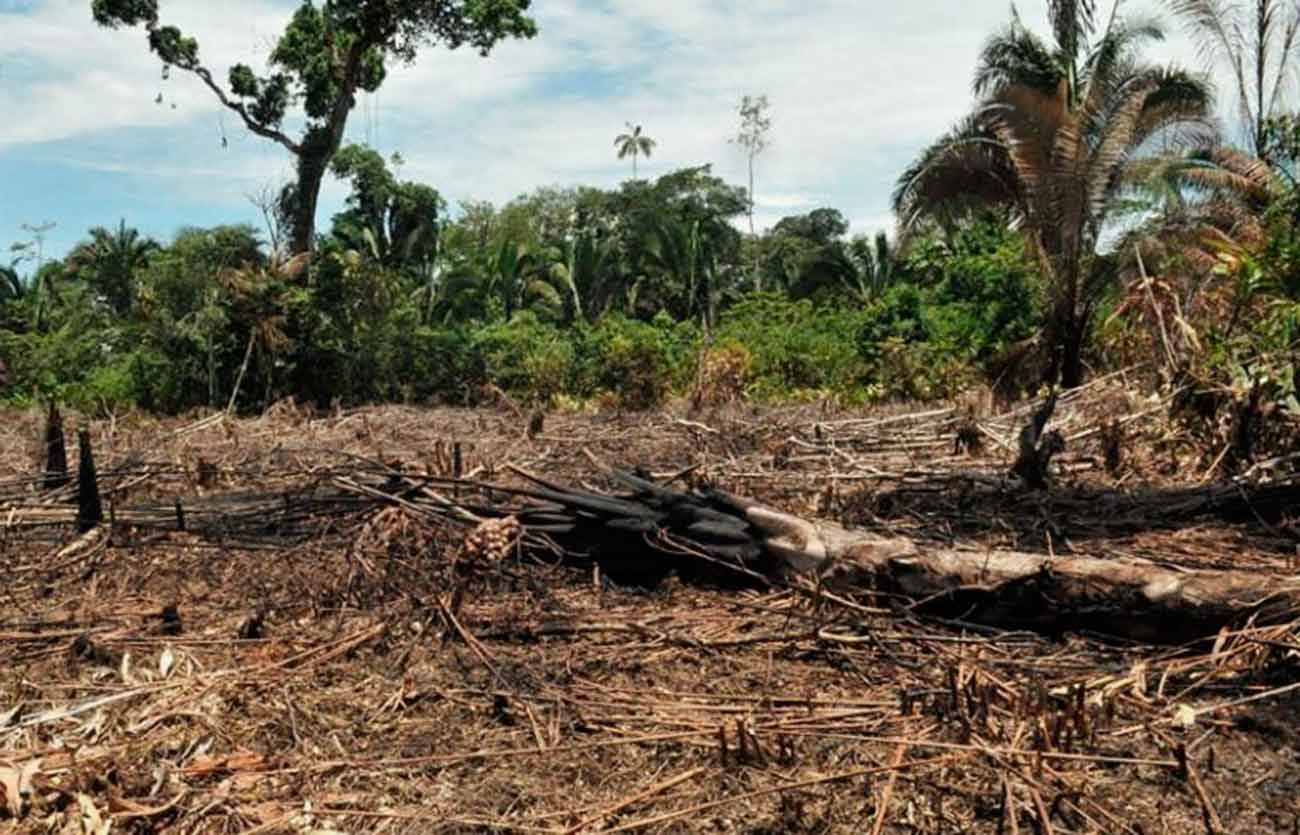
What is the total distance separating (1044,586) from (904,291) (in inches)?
584

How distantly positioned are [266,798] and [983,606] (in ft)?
7.89

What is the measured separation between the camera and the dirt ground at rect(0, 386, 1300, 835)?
2.65m

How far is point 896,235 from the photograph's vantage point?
55.5 feet

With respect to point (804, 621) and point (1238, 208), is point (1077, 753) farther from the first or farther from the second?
point (1238, 208)

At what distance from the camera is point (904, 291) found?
1816 centimetres

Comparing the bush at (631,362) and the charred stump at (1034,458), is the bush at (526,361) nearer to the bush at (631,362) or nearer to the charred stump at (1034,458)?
the bush at (631,362)

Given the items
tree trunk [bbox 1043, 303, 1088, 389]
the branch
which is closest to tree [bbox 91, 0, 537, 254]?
the branch

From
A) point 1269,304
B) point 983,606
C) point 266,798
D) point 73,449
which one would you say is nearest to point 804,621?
point 983,606

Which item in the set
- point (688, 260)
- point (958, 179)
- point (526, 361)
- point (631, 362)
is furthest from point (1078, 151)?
point (688, 260)

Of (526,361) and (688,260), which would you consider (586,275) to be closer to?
(688,260)

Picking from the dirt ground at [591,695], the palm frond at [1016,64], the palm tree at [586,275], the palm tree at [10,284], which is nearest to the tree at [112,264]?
the palm tree at [10,284]

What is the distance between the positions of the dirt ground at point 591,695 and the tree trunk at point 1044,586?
0.09m

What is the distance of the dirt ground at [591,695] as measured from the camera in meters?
2.65

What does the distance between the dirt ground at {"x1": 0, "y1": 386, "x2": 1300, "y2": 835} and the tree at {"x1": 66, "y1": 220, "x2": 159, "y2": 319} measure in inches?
1179
